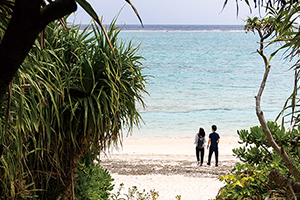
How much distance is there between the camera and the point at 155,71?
39.7 metres

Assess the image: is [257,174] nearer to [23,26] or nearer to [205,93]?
[23,26]

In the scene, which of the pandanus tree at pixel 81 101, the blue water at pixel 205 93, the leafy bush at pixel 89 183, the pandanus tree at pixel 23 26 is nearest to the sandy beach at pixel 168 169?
the leafy bush at pixel 89 183

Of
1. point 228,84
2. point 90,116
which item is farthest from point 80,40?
point 228,84

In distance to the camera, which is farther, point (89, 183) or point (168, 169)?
point (168, 169)

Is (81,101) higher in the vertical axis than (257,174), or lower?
higher

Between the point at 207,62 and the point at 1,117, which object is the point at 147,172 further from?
the point at 207,62

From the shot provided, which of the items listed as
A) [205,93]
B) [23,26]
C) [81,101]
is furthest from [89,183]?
[205,93]

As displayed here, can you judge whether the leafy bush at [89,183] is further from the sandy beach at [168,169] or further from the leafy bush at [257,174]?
the leafy bush at [257,174]

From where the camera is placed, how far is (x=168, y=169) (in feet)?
35.4

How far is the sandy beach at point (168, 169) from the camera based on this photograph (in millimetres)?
8773

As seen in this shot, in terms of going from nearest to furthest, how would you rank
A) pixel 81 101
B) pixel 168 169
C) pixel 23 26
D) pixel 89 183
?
1. pixel 23 26
2. pixel 81 101
3. pixel 89 183
4. pixel 168 169

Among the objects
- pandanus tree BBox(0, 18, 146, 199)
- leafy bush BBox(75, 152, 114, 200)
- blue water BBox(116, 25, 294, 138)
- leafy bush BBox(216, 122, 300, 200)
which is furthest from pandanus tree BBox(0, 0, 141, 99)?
blue water BBox(116, 25, 294, 138)

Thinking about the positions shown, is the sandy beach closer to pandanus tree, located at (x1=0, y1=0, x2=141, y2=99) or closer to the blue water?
the blue water

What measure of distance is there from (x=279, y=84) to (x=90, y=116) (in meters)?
32.4
